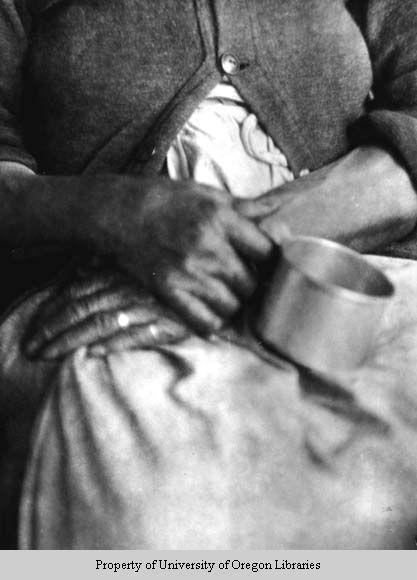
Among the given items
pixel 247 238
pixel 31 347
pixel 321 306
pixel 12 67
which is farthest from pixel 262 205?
pixel 12 67

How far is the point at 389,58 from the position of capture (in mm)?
934

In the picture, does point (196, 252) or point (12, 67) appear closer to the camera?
point (196, 252)

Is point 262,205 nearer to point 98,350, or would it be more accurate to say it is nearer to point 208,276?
point 208,276

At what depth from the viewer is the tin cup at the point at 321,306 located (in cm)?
59

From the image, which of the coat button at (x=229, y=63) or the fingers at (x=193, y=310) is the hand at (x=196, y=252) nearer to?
the fingers at (x=193, y=310)

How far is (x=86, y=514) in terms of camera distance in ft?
1.99

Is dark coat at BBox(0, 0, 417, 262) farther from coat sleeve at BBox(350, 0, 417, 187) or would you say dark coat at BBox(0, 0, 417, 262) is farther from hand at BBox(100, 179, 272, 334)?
hand at BBox(100, 179, 272, 334)

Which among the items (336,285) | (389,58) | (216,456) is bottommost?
(216,456)

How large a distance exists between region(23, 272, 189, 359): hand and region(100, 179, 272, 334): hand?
0.02 m

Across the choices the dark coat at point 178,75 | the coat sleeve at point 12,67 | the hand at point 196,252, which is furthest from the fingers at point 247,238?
the coat sleeve at point 12,67

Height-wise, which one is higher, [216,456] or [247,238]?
[247,238]

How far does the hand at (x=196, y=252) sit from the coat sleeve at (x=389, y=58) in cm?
29

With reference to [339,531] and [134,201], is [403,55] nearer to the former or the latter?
[134,201]

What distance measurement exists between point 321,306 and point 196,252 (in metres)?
0.16
